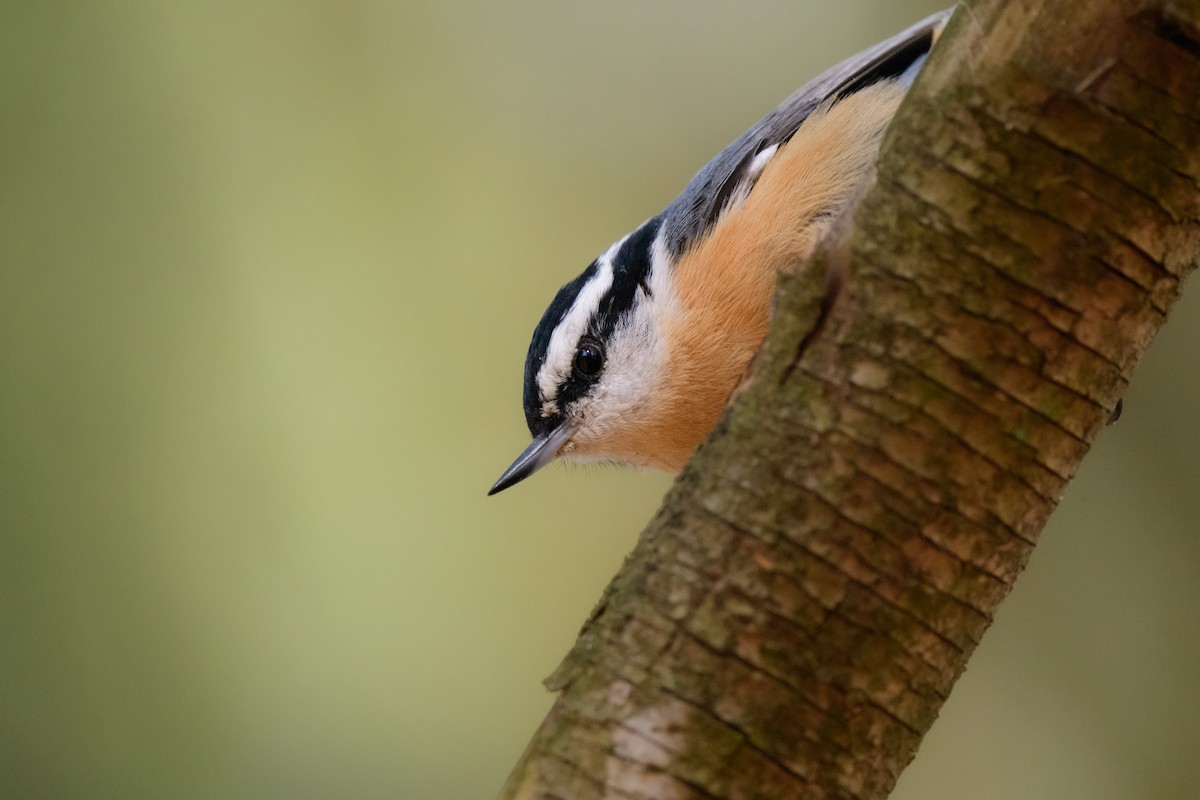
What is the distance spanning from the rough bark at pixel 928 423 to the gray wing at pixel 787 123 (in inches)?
39.3

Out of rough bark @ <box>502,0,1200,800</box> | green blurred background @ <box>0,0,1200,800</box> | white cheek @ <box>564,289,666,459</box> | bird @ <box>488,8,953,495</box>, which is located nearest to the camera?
rough bark @ <box>502,0,1200,800</box>

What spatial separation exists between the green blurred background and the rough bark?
2023mm

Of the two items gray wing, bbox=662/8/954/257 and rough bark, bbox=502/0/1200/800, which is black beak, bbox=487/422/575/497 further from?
rough bark, bbox=502/0/1200/800

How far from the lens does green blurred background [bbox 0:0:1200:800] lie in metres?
2.51

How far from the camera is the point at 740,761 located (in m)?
0.71

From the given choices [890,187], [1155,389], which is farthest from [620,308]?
[1155,389]

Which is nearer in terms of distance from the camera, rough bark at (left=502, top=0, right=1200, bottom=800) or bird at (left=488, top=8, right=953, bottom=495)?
rough bark at (left=502, top=0, right=1200, bottom=800)

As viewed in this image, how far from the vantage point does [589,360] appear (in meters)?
1.79

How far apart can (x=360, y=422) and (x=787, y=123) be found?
5.10 ft

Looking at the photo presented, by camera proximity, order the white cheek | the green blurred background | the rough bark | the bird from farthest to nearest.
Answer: the green blurred background → the white cheek → the bird → the rough bark

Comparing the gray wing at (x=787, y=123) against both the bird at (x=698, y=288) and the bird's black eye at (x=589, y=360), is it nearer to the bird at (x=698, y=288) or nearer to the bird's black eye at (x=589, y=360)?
the bird at (x=698, y=288)

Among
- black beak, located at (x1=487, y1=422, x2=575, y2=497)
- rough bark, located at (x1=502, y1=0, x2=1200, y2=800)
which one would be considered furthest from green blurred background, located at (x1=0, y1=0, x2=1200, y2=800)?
rough bark, located at (x1=502, y1=0, x2=1200, y2=800)

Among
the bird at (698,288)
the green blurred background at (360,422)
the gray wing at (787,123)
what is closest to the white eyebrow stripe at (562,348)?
the bird at (698,288)

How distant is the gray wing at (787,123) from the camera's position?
5.69 feet
